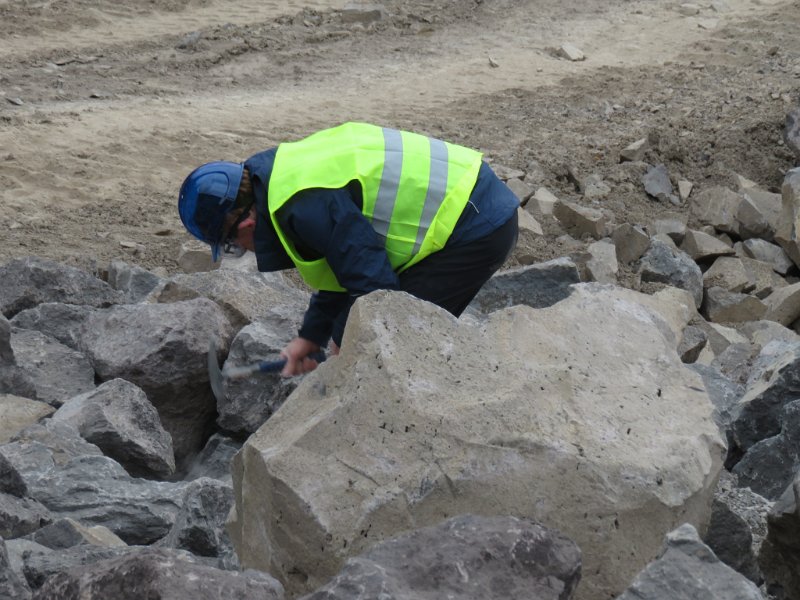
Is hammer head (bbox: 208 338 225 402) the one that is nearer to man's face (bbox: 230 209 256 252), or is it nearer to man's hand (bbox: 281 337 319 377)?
man's hand (bbox: 281 337 319 377)

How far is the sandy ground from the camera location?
8969 mm

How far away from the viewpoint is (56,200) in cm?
866

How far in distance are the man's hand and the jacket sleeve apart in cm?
48

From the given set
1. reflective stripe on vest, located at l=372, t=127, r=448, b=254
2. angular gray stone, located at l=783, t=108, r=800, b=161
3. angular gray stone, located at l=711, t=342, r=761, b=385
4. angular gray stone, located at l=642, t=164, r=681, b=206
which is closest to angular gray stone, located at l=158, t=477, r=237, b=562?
reflective stripe on vest, located at l=372, t=127, r=448, b=254

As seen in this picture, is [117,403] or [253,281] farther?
[253,281]

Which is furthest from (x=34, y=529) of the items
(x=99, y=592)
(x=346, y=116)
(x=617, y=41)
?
(x=617, y=41)

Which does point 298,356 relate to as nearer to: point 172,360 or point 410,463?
point 172,360

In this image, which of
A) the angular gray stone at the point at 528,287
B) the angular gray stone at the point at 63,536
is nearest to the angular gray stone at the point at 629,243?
the angular gray stone at the point at 528,287

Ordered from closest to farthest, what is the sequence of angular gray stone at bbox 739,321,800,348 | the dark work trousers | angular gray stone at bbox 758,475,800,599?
angular gray stone at bbox 758,475,800,599 → the dark work trousers → angular gray stone at bbox 739,321,800,348

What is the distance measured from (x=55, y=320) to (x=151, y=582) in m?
3.76

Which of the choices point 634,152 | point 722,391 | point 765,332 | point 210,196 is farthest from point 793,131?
point 210,196

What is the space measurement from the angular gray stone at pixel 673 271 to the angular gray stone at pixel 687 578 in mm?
5242

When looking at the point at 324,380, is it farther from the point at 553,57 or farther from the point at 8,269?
the point at 553,57

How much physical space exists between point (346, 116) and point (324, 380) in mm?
7432
